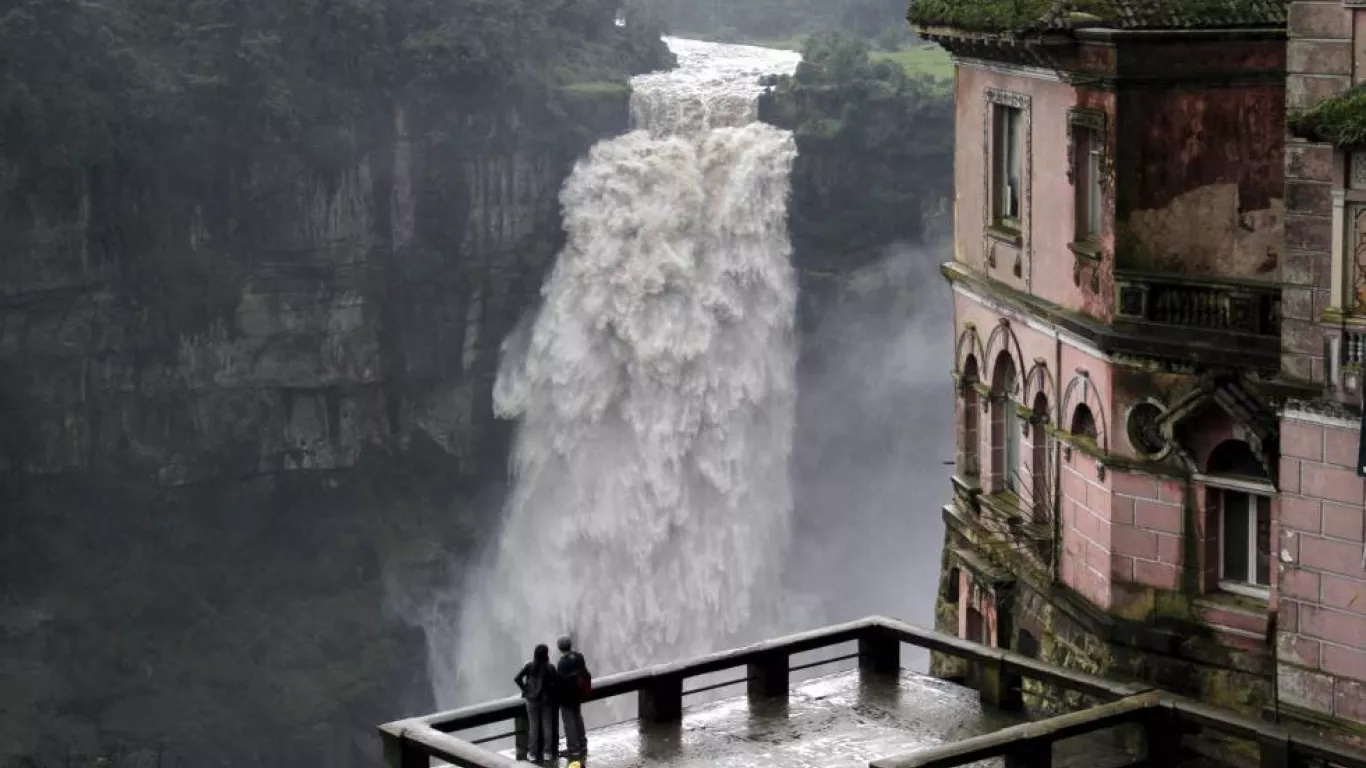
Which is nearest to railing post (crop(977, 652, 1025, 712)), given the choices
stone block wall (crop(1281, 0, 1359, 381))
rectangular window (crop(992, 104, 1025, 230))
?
stone block wall (crop(1281, 0, 1359, 381))

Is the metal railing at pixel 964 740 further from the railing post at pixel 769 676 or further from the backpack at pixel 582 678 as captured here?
the backpack at pixel 582 678

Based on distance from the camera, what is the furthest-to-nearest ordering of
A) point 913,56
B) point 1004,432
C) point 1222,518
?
point 913,56
point 1004,432
point 1222,518

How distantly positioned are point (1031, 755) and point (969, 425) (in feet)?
42.0

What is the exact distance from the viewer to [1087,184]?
1287 inches

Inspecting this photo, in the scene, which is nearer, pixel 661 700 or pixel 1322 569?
pixel 1322 569

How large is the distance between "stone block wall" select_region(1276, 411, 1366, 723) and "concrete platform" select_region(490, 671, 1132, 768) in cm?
231

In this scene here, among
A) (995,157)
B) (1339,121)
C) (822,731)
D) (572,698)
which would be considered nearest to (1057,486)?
(995,157)

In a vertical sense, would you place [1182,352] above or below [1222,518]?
above

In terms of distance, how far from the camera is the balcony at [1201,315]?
97.3 feet

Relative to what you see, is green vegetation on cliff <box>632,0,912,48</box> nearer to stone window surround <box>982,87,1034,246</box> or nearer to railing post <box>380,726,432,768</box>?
stone window surround <box>982,87,1034,246</box>

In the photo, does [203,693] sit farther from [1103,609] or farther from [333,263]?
[1103,609]

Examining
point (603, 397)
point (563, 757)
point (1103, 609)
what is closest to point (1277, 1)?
point (1103, 609)

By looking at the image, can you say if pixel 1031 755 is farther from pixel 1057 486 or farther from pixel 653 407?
pixel 653 407

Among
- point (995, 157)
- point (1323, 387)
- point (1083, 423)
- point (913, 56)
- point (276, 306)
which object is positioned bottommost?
point (276, 306)
